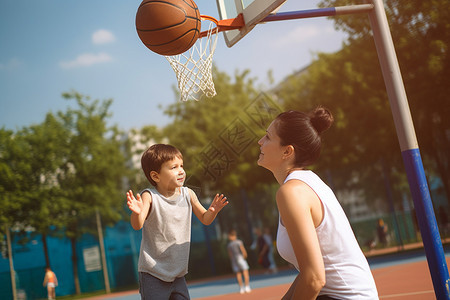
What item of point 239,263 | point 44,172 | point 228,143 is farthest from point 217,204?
point 44,172

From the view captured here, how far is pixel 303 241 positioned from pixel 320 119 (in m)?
0.75

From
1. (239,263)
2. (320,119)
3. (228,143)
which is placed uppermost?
Result: (228,143)

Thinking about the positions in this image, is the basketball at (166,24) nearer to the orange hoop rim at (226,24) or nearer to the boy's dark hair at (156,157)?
the orange hoop rim at (226,24)

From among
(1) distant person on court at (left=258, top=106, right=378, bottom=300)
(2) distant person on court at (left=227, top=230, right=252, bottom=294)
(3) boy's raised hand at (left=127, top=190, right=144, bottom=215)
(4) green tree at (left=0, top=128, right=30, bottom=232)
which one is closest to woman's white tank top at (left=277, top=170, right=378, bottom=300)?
(1) distant person on court at (left=258, top=106, right=378, bottom=300)

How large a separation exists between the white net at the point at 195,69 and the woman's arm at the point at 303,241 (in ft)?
13.0

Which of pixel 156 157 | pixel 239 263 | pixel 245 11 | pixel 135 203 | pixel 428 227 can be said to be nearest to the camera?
pixel 135 203

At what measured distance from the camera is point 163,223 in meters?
3.84

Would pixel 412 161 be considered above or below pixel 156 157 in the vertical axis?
below

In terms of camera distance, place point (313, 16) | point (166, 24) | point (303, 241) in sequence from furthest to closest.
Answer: point (313, 16)
point (166, 24)
point (303, 241)

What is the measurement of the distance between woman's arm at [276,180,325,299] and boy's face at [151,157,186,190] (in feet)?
6.17

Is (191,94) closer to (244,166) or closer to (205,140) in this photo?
(244,166)

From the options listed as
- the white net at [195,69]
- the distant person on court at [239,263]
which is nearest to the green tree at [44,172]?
the distant person on court at [239,263]

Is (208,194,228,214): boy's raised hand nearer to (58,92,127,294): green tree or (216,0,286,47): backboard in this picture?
(216,0,286,47): backboard

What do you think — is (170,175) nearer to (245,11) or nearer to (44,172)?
(245,11)
